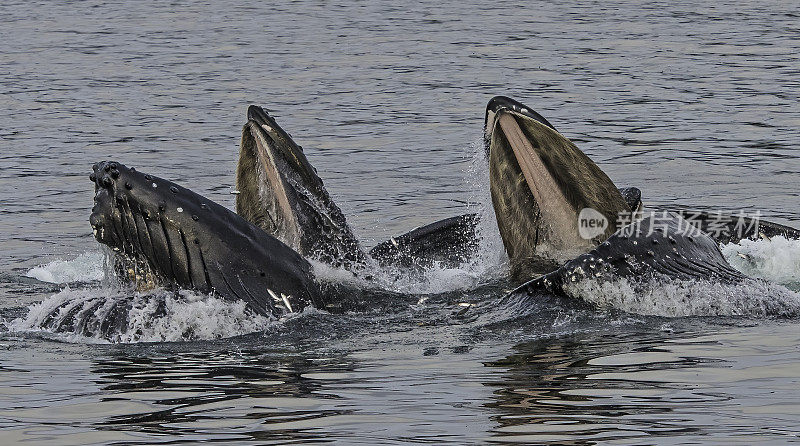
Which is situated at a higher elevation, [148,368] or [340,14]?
[340,14]

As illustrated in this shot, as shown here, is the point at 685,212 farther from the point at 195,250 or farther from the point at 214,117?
the point at 214,117

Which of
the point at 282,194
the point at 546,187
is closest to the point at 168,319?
the point at 282,194

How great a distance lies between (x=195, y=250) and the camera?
10297 millimetres

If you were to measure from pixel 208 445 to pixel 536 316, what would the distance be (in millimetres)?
3510

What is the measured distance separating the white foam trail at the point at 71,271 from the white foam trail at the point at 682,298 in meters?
4.77

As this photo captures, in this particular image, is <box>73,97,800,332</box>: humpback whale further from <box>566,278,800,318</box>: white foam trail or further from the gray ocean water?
the gray ocean water

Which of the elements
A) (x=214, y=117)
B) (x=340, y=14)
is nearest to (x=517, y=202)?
(x=214, y=117)

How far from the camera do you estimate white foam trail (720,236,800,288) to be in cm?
1256

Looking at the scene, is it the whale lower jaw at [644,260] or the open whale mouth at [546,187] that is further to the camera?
the open whale mouth at [546,187]

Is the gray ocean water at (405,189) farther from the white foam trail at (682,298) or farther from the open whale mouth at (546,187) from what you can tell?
the open whale mouth at (546,187)

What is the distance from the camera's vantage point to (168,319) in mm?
10156

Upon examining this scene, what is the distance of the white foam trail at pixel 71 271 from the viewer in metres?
13.2

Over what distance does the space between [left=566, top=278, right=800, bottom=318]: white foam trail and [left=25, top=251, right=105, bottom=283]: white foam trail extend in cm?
477

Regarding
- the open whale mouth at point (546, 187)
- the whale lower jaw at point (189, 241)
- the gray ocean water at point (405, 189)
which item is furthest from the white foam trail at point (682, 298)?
the whale lower jaw at point (189, 241)
